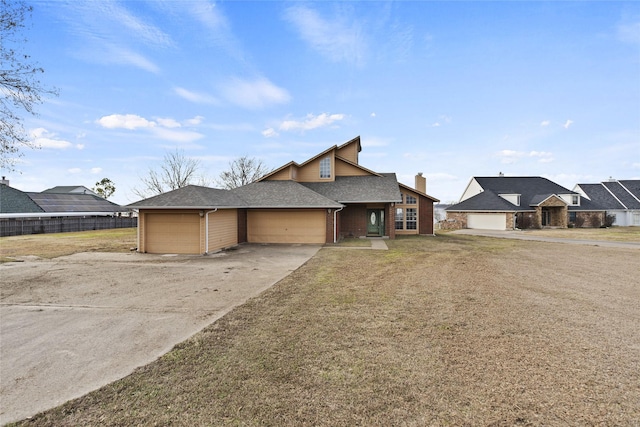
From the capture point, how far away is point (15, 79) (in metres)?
7.70

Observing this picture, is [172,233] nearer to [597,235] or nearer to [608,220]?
[597,235]

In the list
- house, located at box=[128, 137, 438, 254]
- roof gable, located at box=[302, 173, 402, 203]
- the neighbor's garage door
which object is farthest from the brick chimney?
the neighbor's garage door

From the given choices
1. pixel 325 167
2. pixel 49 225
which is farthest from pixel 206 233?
pixel 49 225

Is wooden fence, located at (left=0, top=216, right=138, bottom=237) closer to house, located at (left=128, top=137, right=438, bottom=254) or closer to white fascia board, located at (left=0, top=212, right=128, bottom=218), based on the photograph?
white fascia board, located at (left=0, top=212, right=128, bottom=218)

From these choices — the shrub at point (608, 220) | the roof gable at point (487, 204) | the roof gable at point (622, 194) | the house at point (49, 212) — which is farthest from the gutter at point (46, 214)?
the roof gable at point (622, 194)

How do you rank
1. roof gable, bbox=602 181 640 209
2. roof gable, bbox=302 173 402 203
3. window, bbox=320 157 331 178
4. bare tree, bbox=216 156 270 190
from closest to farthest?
roof gable, bbox=302 173 402 203
window, bbox=320 157 331 178
roof gable, bbox=602 181 640 209
bare tree, bbox=216 156 270 190

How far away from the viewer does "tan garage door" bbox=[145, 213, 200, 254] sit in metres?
14.2

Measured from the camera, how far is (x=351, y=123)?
2553cm

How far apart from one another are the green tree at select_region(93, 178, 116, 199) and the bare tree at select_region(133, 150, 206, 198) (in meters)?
25.0

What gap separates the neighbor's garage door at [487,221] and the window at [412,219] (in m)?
11.7

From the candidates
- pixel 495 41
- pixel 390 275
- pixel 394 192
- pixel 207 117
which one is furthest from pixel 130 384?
pixel 207 117

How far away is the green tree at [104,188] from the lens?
194 feet

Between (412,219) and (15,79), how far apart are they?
21.7 meters

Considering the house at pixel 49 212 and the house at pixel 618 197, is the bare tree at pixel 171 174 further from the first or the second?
the house at pixel 618 197
